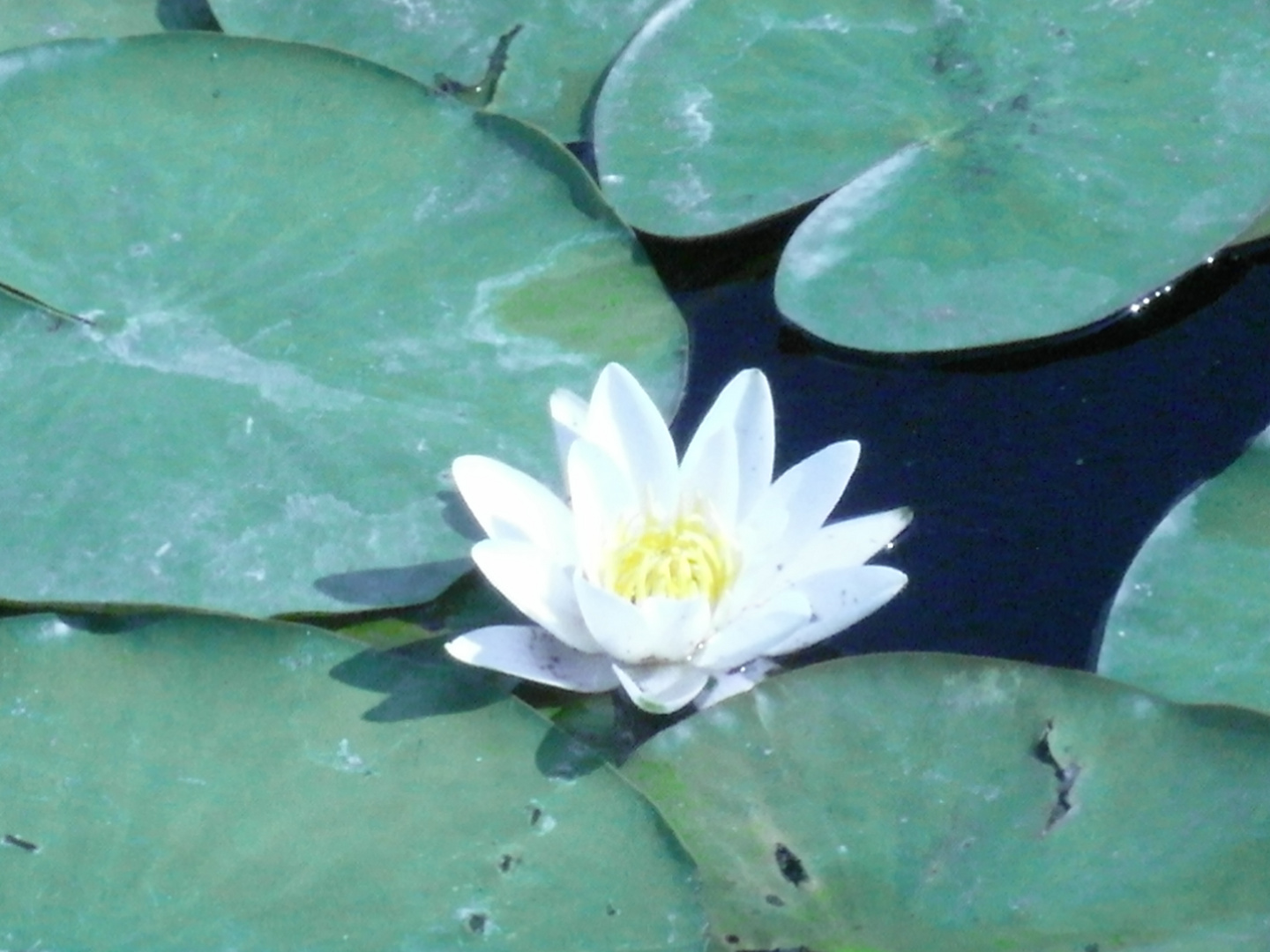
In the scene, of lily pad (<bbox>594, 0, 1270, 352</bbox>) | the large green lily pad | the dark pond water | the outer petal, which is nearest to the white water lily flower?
the outer petal

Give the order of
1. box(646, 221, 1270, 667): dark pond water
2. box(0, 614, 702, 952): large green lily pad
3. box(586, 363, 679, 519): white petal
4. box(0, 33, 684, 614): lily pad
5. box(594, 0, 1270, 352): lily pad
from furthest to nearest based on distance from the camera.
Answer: box(594, 0, 1270, 352): lily pad < box(646, 221, 1270, 667): dark pond water < box(0, 33, 684, 614): lily pad < box(586, 363, 679, 519): white petal < box(0, 614, 702, 952): large green lily pad

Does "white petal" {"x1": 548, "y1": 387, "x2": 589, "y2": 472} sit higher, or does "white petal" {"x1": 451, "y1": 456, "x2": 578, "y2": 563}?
"white petal" {"x1": 548, "y1": 387, "x2": 589, "y2": 472}

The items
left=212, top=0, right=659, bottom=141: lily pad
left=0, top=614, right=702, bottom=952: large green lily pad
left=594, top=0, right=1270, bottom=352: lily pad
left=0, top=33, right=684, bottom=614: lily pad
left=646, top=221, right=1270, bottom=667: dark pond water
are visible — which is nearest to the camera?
left=0, top=614, right=702, bottom=952: large green lily pad

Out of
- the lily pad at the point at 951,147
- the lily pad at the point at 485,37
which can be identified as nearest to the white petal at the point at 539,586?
the lily pad at the point at 951,147

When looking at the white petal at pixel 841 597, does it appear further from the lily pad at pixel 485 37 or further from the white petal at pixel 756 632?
the lily pad at pixel 485 37

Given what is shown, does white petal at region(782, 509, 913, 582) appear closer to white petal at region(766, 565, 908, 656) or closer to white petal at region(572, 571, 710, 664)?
white petal at region(766, 565, 908, 656)

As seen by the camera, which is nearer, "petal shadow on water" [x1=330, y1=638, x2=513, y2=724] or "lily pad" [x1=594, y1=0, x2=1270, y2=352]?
"petal shadow on water" [x1=330, y1=638, x2=513, y2=724]
